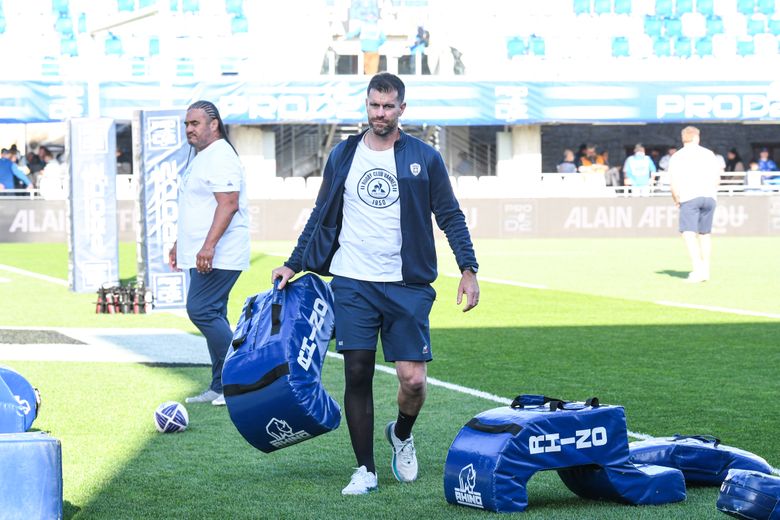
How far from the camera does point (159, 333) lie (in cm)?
1327

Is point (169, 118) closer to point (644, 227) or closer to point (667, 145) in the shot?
point (644, 227)

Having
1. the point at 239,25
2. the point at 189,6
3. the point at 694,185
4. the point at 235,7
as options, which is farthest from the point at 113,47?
the point at 694,185

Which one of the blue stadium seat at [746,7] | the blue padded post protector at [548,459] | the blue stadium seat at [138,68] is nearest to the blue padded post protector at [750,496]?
the blue padded post protector at [548,459]

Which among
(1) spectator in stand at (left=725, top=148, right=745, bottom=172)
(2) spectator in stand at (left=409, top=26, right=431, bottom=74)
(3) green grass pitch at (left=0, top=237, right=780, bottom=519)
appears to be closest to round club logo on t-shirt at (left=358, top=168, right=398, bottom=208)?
(3) green grass pitch at (left=0, top=237, right=780, bottom=519)

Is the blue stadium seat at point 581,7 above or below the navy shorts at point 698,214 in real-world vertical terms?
above

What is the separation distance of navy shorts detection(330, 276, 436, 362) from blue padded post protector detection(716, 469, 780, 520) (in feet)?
5.48

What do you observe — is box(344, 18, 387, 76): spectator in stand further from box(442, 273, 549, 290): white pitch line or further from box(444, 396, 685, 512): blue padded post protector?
box(444, 396, 685, 512): blue padded post protector

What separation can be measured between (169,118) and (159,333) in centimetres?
364

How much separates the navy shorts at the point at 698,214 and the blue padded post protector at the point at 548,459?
42.8ft

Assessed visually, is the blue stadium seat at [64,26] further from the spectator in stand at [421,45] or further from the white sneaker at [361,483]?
the white sneaker at [361,483]

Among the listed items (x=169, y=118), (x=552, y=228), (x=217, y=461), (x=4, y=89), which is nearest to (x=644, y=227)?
(x=552, y=228)

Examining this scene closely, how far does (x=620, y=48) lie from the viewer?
1705 inches

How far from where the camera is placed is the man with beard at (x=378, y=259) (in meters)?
6.20

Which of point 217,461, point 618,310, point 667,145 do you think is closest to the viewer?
point 217,461
